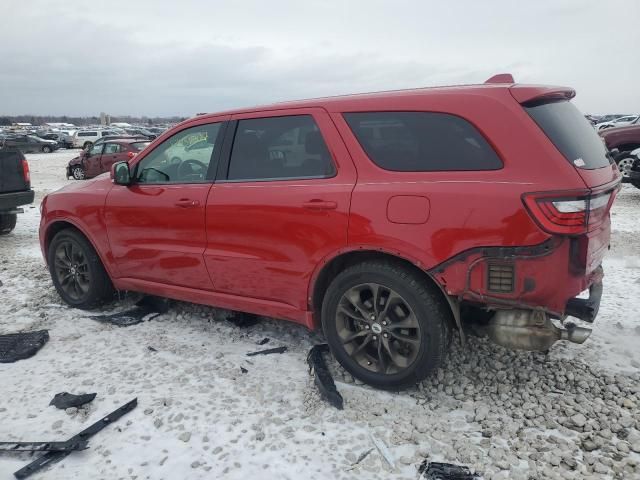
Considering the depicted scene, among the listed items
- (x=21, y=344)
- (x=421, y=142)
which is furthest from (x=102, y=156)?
(x=421, y=142)

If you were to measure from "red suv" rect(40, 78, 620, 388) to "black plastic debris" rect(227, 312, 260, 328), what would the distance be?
50 centimetres

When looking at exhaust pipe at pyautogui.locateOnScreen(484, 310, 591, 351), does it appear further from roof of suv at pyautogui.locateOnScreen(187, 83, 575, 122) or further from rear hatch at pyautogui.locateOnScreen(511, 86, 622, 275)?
roof of suv at pyautogui.locateOnScreen(187, 83, 575, 122)

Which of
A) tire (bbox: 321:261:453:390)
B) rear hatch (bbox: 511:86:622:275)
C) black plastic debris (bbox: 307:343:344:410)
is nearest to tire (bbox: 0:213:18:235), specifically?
black plastic debris (bbox: 307:343:344:410)

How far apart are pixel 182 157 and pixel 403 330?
7.59 ft

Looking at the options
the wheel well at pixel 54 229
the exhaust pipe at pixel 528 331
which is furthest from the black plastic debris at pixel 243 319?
the exhaust pipe at pixel 528 331

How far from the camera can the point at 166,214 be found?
4.08m

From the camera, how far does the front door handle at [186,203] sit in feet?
12.8

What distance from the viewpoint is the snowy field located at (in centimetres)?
265

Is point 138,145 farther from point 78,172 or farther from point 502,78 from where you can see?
point 502,78

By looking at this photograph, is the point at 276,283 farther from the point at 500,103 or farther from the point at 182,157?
the point at 500,103

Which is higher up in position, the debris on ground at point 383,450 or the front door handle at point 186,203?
the front door handle at point 186,203

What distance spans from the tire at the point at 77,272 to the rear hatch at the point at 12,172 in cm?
380

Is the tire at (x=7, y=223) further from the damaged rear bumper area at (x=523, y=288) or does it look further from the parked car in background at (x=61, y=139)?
the parked car in background at (x=61, y=139)

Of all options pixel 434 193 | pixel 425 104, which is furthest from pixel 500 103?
pixel 434 193
